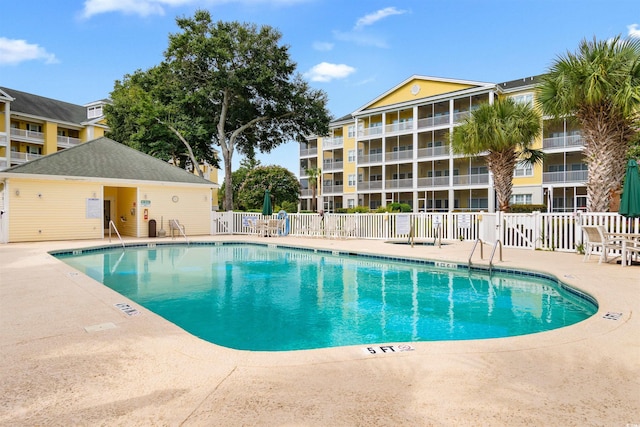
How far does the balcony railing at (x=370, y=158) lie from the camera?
121 feet

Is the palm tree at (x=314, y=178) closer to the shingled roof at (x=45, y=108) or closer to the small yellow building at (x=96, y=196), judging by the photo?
the small yellow building at (x=96, y=196)

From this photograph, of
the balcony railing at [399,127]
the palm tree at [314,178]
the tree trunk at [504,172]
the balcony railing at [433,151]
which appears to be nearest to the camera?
the tree trunk at [504,172]

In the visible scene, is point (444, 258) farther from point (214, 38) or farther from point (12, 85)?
point (12, 85)

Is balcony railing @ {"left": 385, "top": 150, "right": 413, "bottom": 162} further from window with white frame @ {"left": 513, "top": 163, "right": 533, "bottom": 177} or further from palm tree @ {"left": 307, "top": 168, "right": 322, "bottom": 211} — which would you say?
palm tree @ {"left": 307, "top": 168, "right": 322, "bottom": 211}

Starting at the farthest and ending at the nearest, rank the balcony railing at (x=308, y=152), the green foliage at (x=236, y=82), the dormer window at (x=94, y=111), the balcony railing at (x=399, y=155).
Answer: the balcony railing at (x=308, y=152) < the dormer window at (x=94, y=111) < the balcony railing at (x=399, y=155) < the green foliage at (x=236, y=82)

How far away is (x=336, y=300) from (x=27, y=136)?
42.0m

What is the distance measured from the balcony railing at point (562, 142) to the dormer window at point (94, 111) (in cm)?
4384

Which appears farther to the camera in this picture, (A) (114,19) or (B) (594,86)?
(A) (114,19)

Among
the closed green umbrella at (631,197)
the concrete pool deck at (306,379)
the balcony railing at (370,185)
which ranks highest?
the balcony railing at (370,185)

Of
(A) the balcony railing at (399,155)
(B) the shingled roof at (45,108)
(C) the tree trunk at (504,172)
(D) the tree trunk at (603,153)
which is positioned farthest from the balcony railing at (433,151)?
(B) the shingled roof at (45,108)

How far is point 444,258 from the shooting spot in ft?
34.0

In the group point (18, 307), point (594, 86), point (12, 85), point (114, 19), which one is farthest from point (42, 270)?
point (12, 85)

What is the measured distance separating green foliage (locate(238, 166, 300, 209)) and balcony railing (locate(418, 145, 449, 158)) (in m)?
11.8

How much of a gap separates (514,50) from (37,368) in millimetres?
20475
